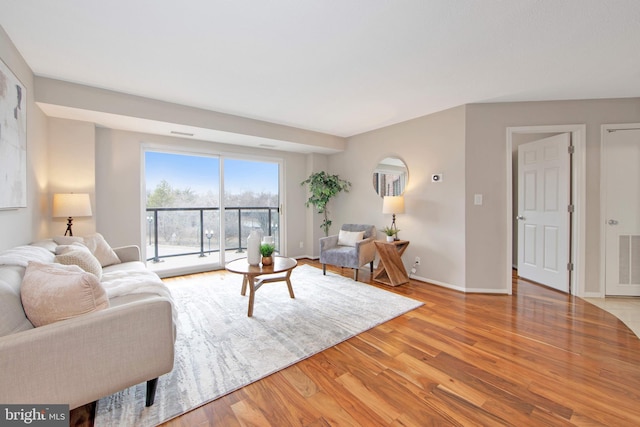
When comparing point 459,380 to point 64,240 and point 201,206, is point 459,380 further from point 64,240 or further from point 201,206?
point 201,206

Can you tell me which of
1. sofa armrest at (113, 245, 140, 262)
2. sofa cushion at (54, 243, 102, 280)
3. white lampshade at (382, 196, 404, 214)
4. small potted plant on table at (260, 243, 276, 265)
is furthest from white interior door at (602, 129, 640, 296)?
sofa armrest at (113, 245, 140, 262)

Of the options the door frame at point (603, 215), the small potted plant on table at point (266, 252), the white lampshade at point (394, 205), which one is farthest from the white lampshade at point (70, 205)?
the door frame at point (603, 215)

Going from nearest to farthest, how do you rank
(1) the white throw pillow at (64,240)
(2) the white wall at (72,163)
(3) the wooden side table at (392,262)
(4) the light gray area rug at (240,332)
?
(4) the light gray area rug at (240,332) → (1) the white throw pillow at (64,240) → (2) the white wall at (72,163) → (3) the wooden side table at (392,262)

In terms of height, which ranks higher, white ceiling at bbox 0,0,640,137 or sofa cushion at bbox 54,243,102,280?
white ceiling at bbox 0,0,640,137

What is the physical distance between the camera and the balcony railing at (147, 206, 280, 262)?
4.16 m

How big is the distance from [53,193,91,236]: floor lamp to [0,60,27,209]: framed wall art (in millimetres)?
516

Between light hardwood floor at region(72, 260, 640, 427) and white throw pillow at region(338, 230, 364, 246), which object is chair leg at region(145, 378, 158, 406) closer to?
light hardwood floor at region(72, 260, 640, 427)

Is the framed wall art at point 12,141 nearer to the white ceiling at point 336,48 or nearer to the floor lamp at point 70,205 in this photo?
the white ceiling at point 336,48

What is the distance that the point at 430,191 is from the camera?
3777mm

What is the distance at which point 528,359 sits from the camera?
1937mm

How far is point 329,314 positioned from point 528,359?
1617 millimetres

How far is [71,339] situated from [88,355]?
0.36 ft

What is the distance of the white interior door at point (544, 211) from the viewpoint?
332cm

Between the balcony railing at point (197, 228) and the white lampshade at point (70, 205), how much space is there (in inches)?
42.0
